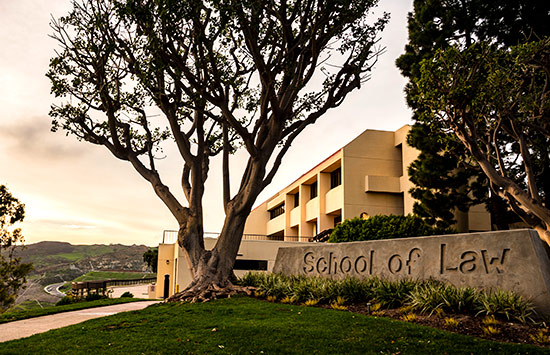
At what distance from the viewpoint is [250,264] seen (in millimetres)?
27078

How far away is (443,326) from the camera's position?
7348 mm

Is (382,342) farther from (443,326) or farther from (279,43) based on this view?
(279,43)

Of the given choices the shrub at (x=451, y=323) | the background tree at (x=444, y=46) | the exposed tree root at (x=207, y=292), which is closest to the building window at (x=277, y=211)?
the background tree at (x=444, y=46)

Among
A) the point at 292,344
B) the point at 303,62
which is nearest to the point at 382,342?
the point at 292,344

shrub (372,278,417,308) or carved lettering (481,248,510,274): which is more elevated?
carved lettering (481,248,510,274)

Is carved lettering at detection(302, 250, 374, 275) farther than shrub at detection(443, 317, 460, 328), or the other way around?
carved lettering at detection(302, 250, 374, 275)

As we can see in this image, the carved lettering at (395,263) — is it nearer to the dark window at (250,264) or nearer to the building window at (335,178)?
the dark window at (250,264)

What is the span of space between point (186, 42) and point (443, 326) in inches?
462

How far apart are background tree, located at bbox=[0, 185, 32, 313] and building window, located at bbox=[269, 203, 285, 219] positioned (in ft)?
96.7

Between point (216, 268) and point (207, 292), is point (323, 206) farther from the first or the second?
point (207, 292)

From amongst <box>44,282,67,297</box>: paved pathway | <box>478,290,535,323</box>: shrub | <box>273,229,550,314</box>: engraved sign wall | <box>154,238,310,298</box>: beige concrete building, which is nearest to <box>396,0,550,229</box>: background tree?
<box>154,238,310,298</box>: beige concrete building

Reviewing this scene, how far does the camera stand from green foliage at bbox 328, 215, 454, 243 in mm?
20078

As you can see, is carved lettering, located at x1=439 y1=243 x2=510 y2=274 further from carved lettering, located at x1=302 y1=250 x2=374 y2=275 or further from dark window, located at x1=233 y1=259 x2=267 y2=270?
dark window, located at x1=233 y1=259 x2=267 y2=270

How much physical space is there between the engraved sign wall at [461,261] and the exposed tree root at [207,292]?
246cm
